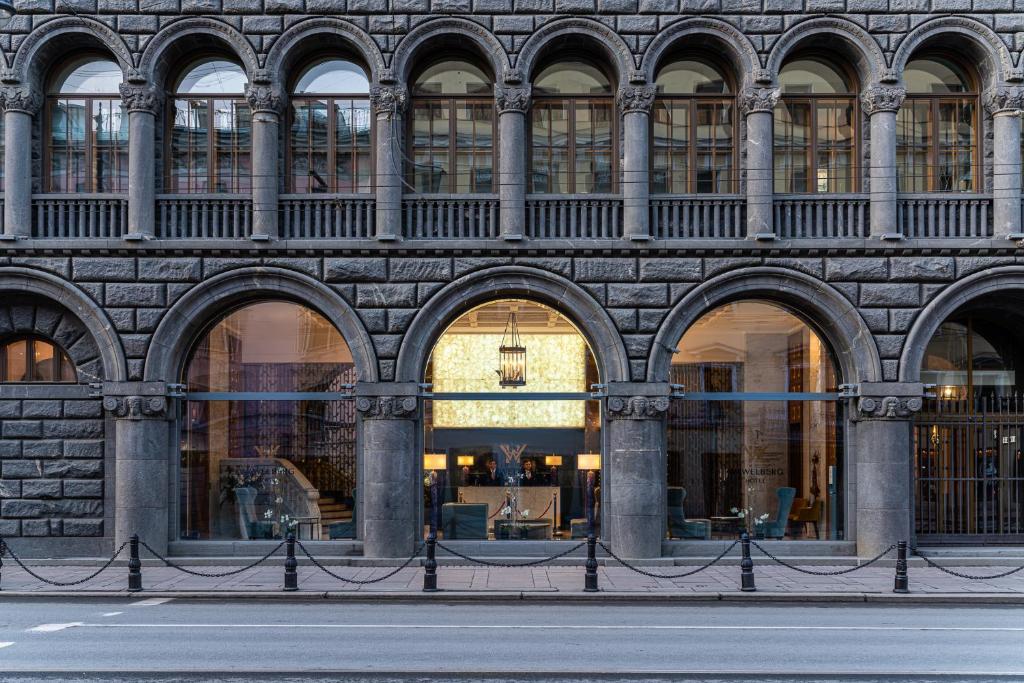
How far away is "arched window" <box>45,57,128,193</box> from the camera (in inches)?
748

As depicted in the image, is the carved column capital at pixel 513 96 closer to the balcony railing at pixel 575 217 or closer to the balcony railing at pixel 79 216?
the balcony railing at pixel 575 217

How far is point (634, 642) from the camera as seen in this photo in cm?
1145

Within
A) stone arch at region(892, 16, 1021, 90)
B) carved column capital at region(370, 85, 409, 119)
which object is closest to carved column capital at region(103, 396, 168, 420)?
carved column capital at region(370, 85, 409, 119)

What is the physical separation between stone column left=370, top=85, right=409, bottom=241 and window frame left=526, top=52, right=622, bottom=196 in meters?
2.70

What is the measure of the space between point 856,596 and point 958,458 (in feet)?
19.2

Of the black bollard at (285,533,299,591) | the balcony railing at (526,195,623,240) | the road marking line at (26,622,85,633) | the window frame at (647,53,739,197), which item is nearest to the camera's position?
the road marking line at (26,622,85,633)

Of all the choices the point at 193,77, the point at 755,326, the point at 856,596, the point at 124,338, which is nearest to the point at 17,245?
the point at 124,338

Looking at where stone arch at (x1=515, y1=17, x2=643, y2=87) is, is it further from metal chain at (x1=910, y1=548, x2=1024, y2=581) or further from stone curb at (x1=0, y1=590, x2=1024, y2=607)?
metal chain at (x1=910, y1=548, x2=1024, y2=581)

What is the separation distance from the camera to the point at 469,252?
18.3 metres

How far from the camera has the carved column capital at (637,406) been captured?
18.0 metres

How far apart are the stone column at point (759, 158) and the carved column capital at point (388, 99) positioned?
6.94 meters

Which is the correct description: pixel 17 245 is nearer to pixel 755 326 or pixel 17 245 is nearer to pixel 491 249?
pixel 491 249

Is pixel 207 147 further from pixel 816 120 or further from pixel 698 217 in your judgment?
pixel 816 120

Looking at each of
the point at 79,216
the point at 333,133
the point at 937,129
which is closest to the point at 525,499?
the point at 333,133
